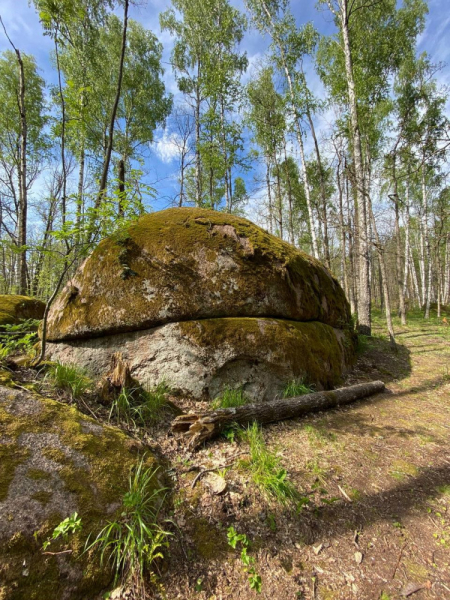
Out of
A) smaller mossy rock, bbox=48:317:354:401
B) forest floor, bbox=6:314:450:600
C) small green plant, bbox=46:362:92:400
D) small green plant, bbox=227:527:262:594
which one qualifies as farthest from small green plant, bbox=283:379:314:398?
small green plant, bbox=46:362:92:400

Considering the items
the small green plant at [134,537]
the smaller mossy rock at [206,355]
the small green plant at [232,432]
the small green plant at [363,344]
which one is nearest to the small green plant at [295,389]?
the smaller mossy rock at [206,355]

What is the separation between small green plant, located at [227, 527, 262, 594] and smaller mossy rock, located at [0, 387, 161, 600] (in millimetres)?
715

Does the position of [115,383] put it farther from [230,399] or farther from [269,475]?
[269,475]

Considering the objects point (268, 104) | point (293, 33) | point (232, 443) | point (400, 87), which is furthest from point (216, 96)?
point (232, 443)

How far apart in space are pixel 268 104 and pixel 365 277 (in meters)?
12.6

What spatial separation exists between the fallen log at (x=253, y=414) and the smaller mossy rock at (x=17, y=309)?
4.43 m

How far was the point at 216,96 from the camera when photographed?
12789 mm

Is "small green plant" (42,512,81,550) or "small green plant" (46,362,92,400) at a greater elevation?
"small green plant" (46,362,92,400)

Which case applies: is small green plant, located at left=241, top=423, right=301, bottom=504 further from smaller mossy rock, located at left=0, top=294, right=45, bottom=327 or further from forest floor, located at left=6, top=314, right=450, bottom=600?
smaller mossy rock, located at left=0, top=294, right=45, bottom=327

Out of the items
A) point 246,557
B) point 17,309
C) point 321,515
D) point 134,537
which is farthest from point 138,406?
point 17,309

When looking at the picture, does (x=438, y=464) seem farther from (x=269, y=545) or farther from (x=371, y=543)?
(x=269, y=545)

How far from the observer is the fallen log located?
2904mm

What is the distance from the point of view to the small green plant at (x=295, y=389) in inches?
153

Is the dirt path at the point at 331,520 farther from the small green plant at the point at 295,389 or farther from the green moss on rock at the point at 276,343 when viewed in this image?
the green moss on rock at the point at 276,343
